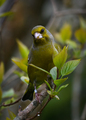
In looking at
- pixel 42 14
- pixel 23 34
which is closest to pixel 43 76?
pixel 23 34

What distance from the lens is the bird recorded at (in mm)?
2035

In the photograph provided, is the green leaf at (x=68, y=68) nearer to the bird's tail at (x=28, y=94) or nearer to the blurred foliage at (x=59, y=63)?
the blurred foliage at (x=59, y=63)

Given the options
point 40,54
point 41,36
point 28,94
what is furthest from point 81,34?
point 28,94

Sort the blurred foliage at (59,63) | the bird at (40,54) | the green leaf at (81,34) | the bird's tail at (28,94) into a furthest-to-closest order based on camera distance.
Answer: the green leaf at (81,34), the bird's tail at (28,94), the bird at (40,54), the blurred foliage at (59,63)

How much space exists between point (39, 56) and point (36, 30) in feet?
0.87

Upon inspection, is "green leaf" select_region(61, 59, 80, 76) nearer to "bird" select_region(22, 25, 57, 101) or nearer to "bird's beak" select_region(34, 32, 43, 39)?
"bird" select_region(22, 25, 57, 101)

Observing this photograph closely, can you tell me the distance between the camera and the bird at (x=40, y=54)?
2.04 meters

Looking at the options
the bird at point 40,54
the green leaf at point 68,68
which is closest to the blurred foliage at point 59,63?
the green leaf at point 68,68

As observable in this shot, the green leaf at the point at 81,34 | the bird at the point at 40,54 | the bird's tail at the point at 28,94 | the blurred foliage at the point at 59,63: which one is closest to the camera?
the blurred foliage at the point at 59,63

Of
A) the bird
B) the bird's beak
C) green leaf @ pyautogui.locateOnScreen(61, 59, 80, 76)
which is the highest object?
the bird's beak

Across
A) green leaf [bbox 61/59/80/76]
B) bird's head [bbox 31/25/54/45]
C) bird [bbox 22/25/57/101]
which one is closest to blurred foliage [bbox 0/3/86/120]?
green leaf [bbox 61/59/80/76]

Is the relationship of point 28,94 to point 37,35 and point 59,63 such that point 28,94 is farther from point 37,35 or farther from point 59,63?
point 59,63

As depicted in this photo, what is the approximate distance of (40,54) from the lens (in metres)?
2.11

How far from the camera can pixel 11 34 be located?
17.1 ft
